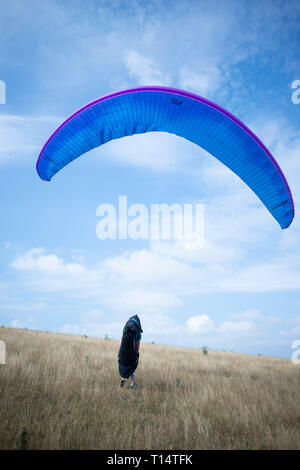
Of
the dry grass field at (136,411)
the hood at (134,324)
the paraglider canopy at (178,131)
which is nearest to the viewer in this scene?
the dry grass field at (136,411)

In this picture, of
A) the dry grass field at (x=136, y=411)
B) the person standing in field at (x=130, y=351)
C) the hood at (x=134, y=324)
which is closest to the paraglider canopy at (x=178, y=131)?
the dry grass field at (x=136, y=411)

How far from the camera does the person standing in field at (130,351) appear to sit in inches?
252

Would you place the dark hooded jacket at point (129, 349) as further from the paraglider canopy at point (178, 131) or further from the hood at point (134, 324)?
the paraglider canopy at point (178, 131)

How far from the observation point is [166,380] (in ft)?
23.6

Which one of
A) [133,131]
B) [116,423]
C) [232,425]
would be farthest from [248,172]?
[116,423]

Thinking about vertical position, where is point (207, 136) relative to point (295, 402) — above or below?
above

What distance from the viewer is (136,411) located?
4512 mm

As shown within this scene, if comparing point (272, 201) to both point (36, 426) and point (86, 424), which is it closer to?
point (86, 424)

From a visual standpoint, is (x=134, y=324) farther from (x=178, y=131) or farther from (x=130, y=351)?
(x=178, y=131)

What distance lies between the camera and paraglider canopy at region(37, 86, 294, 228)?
18.8 feet

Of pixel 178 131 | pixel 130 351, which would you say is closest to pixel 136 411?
pixel 130 351

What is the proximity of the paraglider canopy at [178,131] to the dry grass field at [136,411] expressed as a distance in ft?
14.5

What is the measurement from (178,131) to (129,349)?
617cm
